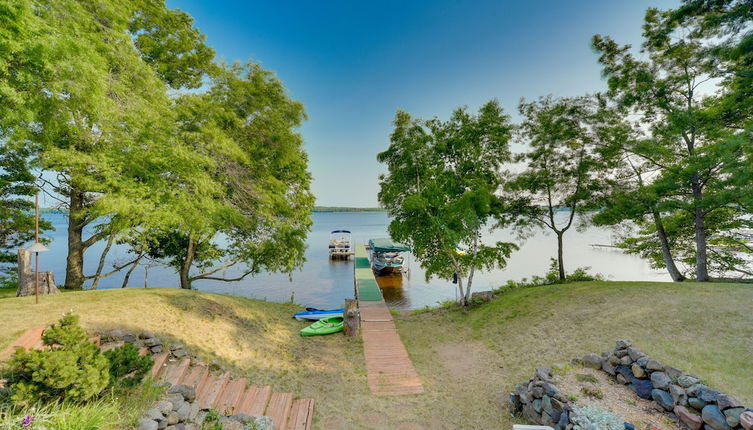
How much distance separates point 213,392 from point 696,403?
24.7 ft

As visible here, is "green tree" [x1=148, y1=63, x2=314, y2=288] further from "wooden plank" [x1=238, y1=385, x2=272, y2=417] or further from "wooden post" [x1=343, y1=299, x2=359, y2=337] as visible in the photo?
"wooden post" [x1=343, y1=299, x2=359, y2=337]

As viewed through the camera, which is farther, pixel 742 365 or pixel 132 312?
pixel 132 312

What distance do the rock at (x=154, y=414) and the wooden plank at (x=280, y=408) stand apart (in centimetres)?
186

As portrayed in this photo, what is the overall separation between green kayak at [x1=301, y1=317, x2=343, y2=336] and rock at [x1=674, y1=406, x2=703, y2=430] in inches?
328

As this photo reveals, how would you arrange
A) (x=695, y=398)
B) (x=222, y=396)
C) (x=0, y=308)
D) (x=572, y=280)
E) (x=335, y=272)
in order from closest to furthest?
(x=695, y=398), (x=222, y=396), (x=0, y=308), (x=572, y=280), (x=335, y=272)

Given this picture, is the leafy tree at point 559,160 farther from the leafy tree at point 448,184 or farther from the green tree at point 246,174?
the green tree at point 246,174

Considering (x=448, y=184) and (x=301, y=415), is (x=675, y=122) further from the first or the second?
(x=301, y=415)

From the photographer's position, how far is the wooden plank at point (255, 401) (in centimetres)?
491

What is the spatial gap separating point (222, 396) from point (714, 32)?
1705cm

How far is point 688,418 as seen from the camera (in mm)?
4004

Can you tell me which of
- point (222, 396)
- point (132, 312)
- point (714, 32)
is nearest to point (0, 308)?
point (132, 312)

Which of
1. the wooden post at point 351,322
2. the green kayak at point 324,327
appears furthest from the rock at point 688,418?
the green kayak at point 324,327

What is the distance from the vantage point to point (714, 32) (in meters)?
9.14

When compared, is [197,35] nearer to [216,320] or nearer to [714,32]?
[216,320]
